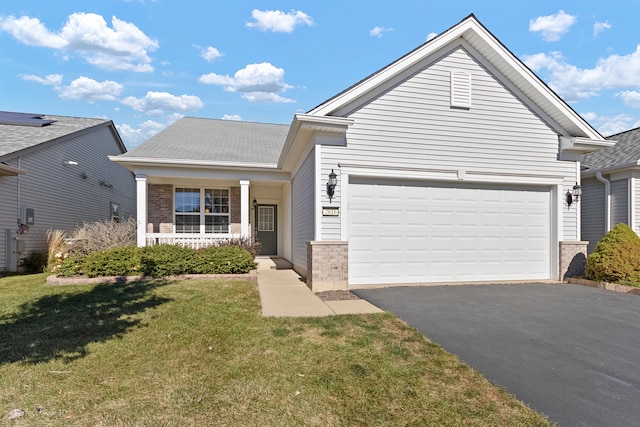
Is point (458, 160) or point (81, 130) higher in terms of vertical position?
point (81, 130)

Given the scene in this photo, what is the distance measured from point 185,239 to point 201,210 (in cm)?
225

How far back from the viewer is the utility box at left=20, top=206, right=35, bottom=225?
37.1ft

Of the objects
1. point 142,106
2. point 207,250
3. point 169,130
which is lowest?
point 207,250

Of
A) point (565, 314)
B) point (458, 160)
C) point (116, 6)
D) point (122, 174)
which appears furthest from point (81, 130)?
point (565, 314)

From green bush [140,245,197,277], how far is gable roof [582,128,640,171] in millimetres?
12590

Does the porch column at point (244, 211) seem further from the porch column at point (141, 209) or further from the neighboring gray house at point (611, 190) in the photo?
the neighboring gray house at point (611, 190)

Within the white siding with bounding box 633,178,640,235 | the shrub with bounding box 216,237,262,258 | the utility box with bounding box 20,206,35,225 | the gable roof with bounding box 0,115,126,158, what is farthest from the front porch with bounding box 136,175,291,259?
the white siding with bounding box 633,178,640,235

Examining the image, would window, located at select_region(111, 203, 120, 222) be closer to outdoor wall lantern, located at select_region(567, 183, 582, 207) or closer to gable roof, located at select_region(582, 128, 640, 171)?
outdoor wall lantern, located at select_region(567, 183, 582, 207)

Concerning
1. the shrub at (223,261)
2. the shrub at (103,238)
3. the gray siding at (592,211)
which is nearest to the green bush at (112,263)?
the shrub at (103,238)

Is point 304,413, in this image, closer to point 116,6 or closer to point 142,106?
point 116,6

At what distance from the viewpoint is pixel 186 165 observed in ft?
37.4

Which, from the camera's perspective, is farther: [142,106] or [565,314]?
[142,106]

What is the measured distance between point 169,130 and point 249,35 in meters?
5.31

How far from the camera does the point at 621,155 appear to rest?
11617mm
